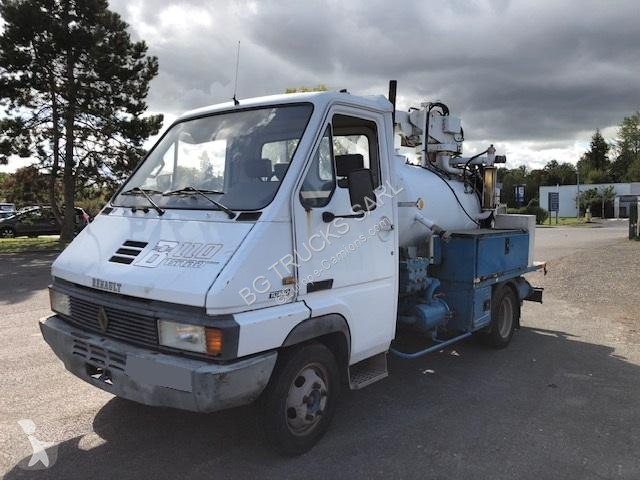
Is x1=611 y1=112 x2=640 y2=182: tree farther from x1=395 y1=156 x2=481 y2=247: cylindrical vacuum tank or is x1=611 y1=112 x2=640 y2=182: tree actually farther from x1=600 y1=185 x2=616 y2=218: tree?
x1=395 y1=156 x2=481 y2=247: cylindrical vacuum tank

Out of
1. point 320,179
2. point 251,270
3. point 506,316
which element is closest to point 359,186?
point 320,179

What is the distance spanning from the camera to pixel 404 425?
4.30 meters

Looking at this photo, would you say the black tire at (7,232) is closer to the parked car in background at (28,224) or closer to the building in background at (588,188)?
the parked car in background at (28,224)

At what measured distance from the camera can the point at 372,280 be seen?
4.32 m

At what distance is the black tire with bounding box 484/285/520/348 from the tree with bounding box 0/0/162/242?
1769 centimetres

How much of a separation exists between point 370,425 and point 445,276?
7.08 ft

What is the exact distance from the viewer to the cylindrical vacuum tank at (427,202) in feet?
17.9

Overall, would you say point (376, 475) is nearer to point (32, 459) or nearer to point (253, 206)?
point (253, 206)

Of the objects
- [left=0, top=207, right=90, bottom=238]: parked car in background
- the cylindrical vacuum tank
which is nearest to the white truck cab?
the cylindrical vacuum tank

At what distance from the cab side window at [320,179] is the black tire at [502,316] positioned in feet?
10.9

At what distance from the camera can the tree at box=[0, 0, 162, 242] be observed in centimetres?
1936

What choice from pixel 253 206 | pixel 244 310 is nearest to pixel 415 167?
pixel 253 206

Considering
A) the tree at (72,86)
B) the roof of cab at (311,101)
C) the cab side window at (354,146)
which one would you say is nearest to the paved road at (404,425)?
the cab side window at (354,146)

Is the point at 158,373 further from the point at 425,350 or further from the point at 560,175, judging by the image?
the point at 560,175
